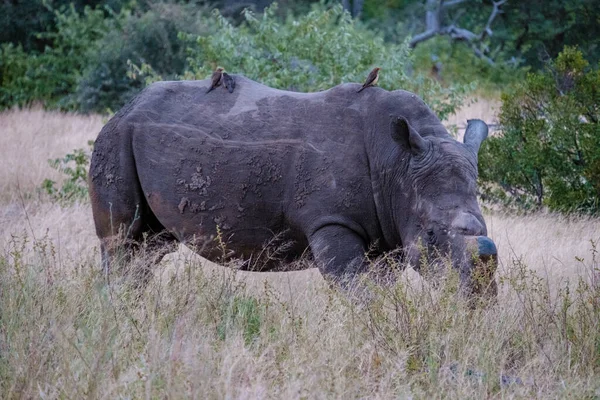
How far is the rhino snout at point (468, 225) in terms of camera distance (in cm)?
517

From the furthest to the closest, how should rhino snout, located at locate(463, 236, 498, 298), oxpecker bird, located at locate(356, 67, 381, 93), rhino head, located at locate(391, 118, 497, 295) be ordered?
oxpecker bird, located at locate(356, 67, 381, 93), rhino head, located at locate(391, 118, 497, 295), rhino snout, located at locate(463, 236, 498, 298)

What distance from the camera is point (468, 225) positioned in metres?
5.17

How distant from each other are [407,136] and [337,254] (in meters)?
0.84

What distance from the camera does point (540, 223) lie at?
8734mm

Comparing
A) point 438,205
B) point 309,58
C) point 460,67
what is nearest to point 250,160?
point 438,205

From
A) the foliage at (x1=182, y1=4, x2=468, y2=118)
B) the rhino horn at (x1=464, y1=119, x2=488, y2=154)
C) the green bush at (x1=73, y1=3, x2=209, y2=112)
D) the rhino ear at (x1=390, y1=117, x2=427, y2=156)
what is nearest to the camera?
the rhino ear at (x1=390, y1=117, x2=427, y2=156)

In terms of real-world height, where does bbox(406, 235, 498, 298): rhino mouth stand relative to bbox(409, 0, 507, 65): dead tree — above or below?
above

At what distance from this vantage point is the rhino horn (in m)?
5.94

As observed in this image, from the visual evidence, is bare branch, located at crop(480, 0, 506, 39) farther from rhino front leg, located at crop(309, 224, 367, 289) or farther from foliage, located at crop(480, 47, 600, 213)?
rhino front leg, located at crop(309, 224, 367, 289)

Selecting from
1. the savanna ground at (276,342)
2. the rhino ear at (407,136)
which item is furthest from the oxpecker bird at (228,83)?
the rhino ear at (407,136)

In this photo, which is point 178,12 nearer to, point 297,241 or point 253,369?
point 297,241

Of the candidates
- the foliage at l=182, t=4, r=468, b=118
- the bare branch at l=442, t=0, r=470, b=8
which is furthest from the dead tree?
the foliage at l=182, t=4, r=468, b=118

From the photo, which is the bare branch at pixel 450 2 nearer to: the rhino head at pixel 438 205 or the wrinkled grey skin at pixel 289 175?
the wrinkled grey skin at pixel 289 175

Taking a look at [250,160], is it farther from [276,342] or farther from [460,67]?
[460,67]
